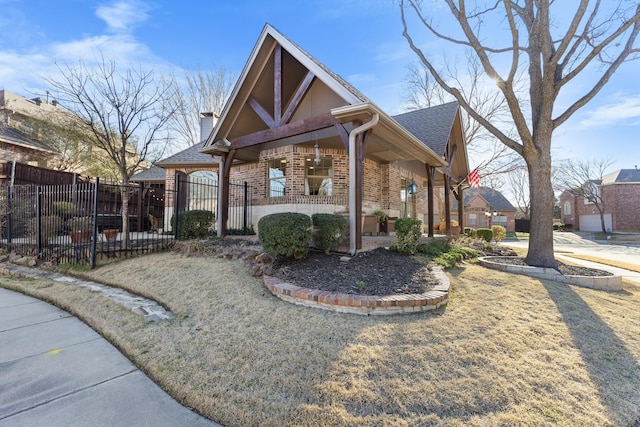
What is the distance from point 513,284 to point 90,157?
879 inches

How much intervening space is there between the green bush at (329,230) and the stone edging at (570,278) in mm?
4262

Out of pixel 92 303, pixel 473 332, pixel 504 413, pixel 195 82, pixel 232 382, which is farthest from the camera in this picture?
pixel 195 82

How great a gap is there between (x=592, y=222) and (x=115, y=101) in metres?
45.5

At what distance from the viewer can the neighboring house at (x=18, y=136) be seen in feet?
48.6

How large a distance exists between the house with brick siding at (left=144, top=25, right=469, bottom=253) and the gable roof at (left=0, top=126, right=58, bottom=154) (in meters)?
9.06

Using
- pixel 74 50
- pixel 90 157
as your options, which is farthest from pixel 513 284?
pixel 90 157

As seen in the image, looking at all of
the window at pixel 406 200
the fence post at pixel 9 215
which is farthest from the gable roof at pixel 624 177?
the fence post at pixel 9 215

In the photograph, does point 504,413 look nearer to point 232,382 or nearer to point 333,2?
point 232,382

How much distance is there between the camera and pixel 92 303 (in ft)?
14.8

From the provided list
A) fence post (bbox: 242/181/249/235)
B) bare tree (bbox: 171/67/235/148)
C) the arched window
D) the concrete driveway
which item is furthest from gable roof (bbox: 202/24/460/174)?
bare tree (bbox: 171/67/235/148)

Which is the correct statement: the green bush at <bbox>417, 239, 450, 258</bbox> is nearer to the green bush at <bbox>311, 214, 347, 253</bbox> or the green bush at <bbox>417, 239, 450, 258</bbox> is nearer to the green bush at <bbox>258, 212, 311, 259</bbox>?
the green bush at <bbox>311, 214, 347, 253</bbox>

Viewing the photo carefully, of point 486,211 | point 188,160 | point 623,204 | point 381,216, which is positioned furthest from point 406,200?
point 623,204

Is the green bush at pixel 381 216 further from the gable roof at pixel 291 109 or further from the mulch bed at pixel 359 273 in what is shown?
the mulch bed at pixel 359 273

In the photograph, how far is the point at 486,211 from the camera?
3484 cm
